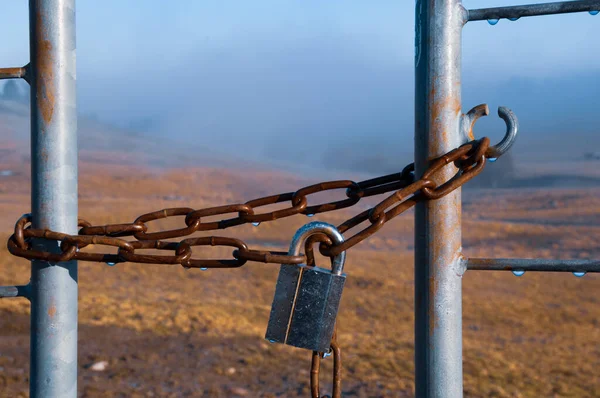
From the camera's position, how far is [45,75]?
102cm

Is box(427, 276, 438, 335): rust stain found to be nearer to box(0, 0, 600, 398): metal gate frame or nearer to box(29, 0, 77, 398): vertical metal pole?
box(0, 0, 600, 398): metal gate frame

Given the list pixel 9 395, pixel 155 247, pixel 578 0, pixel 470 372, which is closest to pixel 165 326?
pixel 9 395

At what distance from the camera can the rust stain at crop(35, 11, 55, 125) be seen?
101cm

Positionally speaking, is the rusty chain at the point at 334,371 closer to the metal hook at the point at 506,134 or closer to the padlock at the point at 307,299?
the padlock at the point at 307,299

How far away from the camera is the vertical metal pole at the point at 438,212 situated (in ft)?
3.11

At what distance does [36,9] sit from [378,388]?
11.7ft

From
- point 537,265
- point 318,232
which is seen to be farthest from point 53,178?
point 537,265

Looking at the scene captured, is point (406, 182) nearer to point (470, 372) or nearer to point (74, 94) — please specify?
point (74, 94)

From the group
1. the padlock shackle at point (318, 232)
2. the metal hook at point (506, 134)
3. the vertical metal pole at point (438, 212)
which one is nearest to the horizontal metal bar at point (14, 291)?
the padlock shackle at point (318, 232)

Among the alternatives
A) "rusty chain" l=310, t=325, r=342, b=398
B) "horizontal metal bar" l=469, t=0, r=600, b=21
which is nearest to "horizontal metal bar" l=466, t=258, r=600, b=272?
"rusty chain" l=310, t=325, r=342, b=398

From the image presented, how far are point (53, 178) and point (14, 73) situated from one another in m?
0.19

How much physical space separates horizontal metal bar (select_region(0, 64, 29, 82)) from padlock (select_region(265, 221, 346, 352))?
1.76 ft

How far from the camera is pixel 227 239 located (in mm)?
971

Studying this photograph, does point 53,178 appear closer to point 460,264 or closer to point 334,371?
point 334,371
